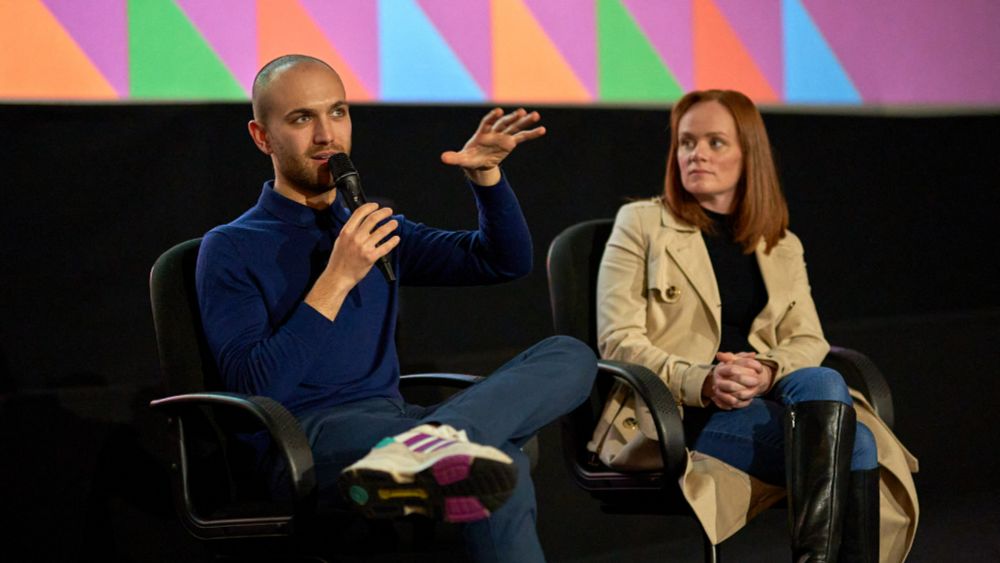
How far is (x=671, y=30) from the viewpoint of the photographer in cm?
368

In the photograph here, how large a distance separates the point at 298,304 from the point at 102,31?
932 millimetres

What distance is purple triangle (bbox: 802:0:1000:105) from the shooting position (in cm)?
406

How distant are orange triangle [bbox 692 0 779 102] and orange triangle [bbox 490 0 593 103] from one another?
47cm

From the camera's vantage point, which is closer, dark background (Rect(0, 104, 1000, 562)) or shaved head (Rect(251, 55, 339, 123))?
shaved head (Rect(251, 55, 339, 123))

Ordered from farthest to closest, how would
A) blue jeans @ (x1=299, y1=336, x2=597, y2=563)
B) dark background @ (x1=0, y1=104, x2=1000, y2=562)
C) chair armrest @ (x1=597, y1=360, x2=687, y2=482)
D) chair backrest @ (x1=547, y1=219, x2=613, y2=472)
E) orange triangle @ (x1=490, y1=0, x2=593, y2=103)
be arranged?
orange triangle @ (x1=490, y1=0, x2=593, y2=103)
dark background @ (x1=0, y1=104, x2=1000, y2=562)
chair backrest @ (x1=547, y1=219, x2=613, y2=472)
chair armrest @ (x1=597, y1=360, x2=687, y2=482)
blue jeans @ (x1=299, y1=336, x2=597, y2=563)

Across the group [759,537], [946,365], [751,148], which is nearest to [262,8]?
[751,148]

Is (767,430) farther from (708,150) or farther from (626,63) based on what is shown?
(626,63)

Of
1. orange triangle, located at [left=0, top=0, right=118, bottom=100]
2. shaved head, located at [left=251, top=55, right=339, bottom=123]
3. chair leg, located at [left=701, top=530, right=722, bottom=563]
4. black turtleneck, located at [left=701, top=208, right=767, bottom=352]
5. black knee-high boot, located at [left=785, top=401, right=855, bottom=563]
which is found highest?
orange triangle, located at [left=0, top=0, right=118, bottom=100]

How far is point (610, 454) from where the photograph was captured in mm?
2562

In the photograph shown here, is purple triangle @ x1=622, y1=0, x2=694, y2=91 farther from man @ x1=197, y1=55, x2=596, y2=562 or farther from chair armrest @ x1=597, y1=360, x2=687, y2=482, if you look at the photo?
chair armrest @ x1=597, y1=360, x2=687, y2=482

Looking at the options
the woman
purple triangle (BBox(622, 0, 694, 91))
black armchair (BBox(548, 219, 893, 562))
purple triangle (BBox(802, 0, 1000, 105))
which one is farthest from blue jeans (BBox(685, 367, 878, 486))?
purple triangle (BBox(802, 0, 1000, 105))

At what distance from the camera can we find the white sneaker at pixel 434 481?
1.79 meters

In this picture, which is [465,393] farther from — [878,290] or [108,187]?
[878,290]

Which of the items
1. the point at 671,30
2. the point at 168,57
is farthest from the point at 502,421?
the point at 671,30
